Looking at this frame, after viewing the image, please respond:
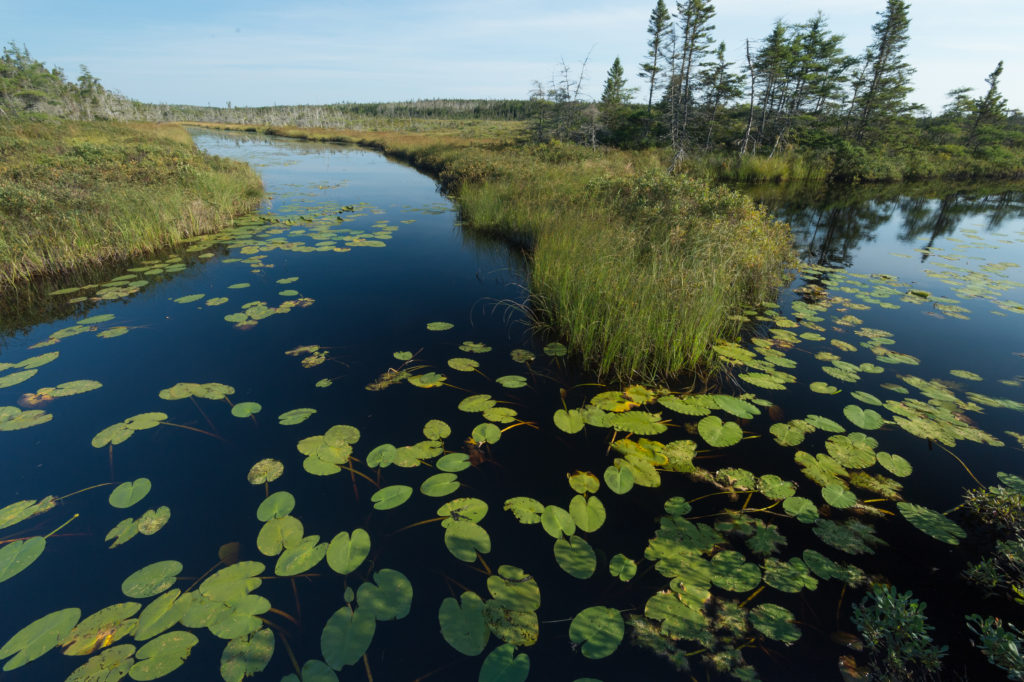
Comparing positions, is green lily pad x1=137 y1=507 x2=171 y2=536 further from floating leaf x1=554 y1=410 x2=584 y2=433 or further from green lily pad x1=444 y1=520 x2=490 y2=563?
floating leaf x1=554 y1=410 x2=584 y2=433

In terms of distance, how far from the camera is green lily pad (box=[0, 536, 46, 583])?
215 cm

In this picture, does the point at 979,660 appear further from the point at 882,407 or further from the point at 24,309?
the point at 24,309

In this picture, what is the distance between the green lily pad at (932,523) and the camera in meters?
2.42

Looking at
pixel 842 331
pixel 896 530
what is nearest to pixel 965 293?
pixel 842 331

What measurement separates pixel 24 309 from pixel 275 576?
7039mm

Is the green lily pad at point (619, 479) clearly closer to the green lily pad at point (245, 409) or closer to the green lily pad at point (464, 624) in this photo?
the green lily pad at point (464, 624)

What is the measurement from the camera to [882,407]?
3.68 metres

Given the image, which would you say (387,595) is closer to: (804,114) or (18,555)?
(18,555)

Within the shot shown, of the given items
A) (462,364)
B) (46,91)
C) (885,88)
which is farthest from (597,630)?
(46,91)

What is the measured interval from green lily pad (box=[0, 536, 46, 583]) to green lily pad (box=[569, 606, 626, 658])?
10.6 feet

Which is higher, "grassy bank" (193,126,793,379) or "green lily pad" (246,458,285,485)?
"grassy bank" (193,126,793,379)

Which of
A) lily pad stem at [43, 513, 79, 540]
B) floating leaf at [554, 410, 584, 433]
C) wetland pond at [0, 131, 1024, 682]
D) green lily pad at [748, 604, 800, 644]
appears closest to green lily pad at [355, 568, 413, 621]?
wetland pond at [0, 131, 1024, 682]

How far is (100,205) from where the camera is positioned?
756 cm

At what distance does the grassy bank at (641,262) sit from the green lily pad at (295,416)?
3008mm
